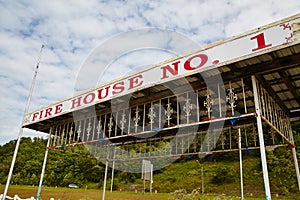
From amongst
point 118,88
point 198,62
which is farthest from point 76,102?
point 198,62

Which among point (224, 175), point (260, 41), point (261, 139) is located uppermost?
point (260, 41)

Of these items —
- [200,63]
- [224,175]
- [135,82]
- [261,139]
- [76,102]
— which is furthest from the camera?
[224,175]

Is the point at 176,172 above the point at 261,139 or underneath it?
above

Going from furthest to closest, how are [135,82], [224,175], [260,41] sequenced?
[224,175], [135,82], [260,41]

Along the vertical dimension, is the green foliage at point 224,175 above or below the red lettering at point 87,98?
below

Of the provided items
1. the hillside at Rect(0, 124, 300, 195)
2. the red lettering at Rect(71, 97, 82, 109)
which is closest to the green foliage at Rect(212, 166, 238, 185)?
the hillside at Rect(0, 124, 300, 195)

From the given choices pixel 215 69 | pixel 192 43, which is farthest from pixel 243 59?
pixel 192 43

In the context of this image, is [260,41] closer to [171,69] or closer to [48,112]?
[171,69]

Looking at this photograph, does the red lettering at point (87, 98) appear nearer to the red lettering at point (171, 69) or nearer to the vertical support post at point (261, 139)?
the red lettering at point (171, 69)

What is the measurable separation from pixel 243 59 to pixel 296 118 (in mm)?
5210

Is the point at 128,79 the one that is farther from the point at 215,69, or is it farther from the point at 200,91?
the point at 215,69

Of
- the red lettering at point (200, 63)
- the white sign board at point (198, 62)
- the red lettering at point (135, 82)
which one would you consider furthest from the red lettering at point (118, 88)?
the red lettering at point (200, 63)

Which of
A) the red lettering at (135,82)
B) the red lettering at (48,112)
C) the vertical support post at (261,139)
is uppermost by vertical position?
the red lettering at (135,82)

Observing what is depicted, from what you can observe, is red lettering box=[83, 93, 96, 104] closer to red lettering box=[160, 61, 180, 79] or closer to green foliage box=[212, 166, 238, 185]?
red lettering box=[160, 61, 180, 79]
